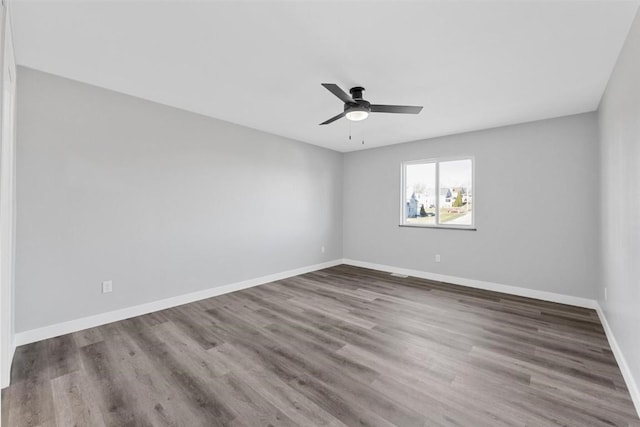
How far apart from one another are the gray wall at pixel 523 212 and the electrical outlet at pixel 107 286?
441 cm

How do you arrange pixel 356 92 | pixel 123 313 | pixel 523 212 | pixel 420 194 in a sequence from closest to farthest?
pixel 356 92, pixel 123 313, pixel 523 212, pixel 420 194

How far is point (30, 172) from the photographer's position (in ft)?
8.48

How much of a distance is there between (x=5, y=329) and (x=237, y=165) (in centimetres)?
291

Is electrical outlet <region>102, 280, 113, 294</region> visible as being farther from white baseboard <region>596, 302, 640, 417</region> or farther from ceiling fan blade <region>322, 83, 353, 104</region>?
white baseboard <region>596, 302, 640, 417</region>

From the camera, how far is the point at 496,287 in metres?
4.27

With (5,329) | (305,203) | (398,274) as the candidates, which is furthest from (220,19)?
(398,274)

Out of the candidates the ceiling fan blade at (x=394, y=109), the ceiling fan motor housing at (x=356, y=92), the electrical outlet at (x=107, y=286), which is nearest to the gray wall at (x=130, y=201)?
the electrical outlet at (x=107, y=286)

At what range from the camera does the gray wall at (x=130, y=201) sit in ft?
8.61

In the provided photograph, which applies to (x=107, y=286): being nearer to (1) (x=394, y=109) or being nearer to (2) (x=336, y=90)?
(2) (x=336, y=90)

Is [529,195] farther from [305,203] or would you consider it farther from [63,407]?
[63,407]

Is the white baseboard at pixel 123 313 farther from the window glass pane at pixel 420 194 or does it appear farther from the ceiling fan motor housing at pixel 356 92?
the ceiling fan motor housing at pixel 356 92

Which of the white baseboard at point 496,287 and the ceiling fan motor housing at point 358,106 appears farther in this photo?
the white baseboard at point 496,287

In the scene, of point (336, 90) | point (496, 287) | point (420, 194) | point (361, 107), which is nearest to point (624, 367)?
point (496, 287)

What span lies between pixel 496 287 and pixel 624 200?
8.08 feet
